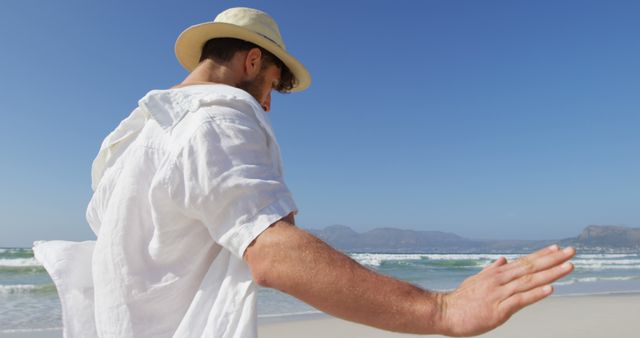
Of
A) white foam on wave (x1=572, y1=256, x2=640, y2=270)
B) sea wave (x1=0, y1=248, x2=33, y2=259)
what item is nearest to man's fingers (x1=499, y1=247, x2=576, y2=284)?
white foam on wave (x1=572, y1=256, x2=640, y2=270)

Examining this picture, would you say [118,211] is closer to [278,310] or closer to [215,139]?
[215,139]

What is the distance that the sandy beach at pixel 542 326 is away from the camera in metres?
6.87

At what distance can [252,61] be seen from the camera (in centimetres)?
143

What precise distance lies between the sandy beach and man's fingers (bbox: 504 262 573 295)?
606cm

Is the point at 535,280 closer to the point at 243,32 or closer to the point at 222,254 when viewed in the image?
the point at 222,254

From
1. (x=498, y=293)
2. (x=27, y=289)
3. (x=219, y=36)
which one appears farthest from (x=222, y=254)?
(x=27, y=289)

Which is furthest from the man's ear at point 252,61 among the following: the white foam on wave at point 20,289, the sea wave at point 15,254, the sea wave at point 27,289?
the sea wave at point 15,254

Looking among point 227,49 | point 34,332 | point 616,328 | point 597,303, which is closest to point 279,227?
point 227,49

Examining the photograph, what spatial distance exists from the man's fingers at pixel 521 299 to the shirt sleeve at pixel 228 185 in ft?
1.51

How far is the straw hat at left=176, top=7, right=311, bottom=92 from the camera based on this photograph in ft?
4.63

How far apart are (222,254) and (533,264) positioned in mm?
675

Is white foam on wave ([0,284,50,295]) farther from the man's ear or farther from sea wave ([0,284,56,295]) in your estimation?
the man's ear

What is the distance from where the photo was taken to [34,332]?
6.85m

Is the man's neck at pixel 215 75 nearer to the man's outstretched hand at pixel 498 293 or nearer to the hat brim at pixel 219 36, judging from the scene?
the hat brim at pixel 219 36
